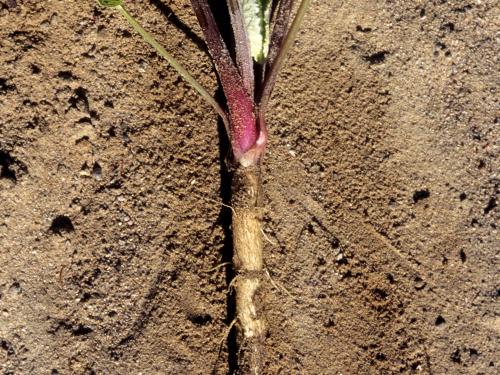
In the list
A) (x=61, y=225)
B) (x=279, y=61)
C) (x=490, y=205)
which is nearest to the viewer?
(x=279, y=61)

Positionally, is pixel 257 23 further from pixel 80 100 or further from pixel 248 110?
pixel 80 100

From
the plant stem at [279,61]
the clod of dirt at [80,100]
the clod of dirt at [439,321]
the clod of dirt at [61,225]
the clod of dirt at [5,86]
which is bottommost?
the clod of dirt at [439,321]

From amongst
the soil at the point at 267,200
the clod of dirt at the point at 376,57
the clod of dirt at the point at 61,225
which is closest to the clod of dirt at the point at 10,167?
the soil at the point at 267,200

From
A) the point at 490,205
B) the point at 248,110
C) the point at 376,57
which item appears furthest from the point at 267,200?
the point at 490,205

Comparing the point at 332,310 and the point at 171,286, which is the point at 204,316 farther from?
the point at 332,310

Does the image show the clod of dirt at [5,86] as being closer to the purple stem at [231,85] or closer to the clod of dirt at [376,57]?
the purple stem at [231,85]

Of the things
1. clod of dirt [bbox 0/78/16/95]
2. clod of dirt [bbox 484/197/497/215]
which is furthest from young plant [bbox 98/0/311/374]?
clod of dirt [bbox 484/197/497/215]
